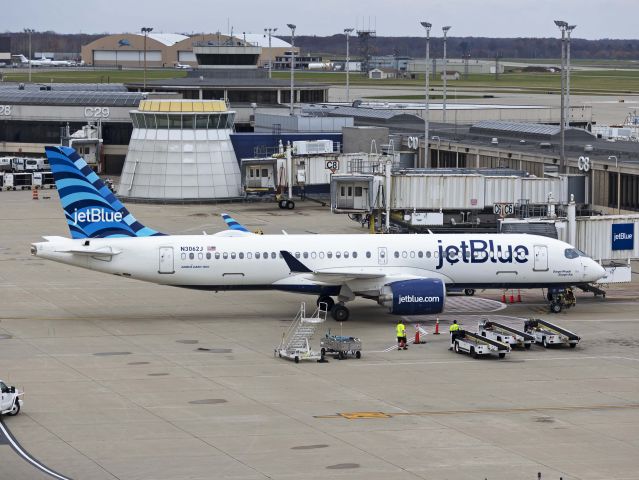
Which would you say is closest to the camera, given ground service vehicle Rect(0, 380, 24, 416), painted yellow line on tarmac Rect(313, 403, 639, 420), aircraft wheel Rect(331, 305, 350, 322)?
ground service vehicle Rect(0, 380, 24, 416)

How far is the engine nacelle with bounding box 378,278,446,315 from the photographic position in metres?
56.7

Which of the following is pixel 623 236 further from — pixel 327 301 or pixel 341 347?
pixel 341 347

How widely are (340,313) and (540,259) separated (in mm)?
9714

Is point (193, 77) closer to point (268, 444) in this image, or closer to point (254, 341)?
point (254, 341)

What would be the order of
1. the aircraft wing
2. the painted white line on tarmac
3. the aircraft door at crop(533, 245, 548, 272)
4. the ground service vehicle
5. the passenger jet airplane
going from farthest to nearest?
1. the aircraft door at crop(533, 245, 548, 272)
2. the passenger jet airplane
3. the aircraft wing
4. the ground service vehicle
5. the painted white line on tarmac

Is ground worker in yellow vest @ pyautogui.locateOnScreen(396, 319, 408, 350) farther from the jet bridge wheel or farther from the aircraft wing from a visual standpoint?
the jet bridge wheel

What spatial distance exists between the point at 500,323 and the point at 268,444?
23.1 metres

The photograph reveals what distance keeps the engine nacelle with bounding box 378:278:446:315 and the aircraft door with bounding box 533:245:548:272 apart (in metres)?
5.54

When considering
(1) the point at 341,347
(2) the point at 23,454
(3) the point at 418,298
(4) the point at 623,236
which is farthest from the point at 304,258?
(2) the point at 23,454

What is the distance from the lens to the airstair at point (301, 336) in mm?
50125

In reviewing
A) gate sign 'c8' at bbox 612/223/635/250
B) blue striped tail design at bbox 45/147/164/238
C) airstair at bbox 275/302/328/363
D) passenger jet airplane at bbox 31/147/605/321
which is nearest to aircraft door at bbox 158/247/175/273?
passenger jet airplane at bbox 31/147/605/321

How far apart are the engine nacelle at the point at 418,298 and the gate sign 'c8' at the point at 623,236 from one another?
525 inches

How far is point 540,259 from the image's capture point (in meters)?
59.9

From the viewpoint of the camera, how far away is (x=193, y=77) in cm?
15450
